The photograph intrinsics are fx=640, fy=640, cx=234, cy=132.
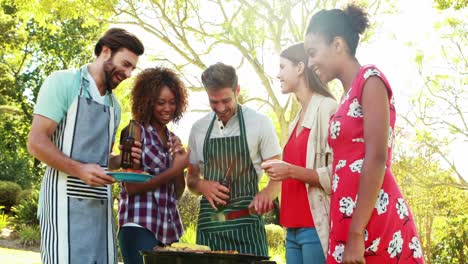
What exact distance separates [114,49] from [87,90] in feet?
0.78

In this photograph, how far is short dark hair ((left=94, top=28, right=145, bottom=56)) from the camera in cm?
303

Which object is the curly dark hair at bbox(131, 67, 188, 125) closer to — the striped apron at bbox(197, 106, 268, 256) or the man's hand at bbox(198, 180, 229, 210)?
the striped apron at bbox(197, 106, 268, 256)

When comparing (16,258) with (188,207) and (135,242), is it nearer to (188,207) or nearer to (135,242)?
(188,207)

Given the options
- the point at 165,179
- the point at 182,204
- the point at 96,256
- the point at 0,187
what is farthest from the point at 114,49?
the point at 0,187

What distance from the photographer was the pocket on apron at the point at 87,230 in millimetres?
2869

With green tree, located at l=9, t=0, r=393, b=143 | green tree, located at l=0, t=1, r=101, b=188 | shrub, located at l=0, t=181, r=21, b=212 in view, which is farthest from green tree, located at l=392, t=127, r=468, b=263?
green tree, located at l=0, t=1, r=101, b=188

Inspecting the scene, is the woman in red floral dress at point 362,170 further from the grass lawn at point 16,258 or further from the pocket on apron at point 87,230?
the grass lawn at point 16,258

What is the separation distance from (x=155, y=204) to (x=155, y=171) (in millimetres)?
171

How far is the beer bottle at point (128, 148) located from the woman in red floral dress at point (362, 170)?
3.25 feet

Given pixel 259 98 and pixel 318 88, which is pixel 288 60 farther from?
pixel 259 98

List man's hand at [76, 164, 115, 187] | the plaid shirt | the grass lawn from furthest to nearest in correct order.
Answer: the grass lawn, the plaid shirt, man's hand at [76, 164, 115, 187]

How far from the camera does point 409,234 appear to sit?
230 cm

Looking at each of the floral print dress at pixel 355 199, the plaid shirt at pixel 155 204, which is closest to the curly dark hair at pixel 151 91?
the plaid shirt at pixel 155 204

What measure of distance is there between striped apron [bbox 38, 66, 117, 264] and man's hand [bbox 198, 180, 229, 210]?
558 millimetres
